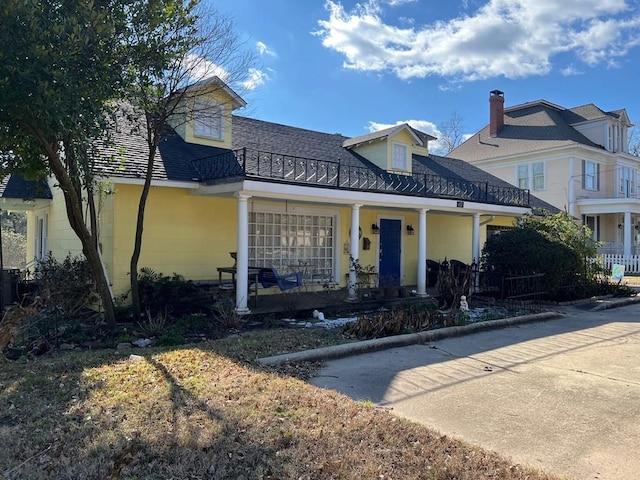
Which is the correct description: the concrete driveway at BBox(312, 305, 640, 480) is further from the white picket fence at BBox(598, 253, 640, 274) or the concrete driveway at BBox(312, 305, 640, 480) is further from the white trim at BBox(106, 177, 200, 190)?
the white picket fence at BBox(598, 253, 640, 274)

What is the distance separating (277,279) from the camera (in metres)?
10.2

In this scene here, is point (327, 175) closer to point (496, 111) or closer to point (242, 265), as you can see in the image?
point (242, 265)

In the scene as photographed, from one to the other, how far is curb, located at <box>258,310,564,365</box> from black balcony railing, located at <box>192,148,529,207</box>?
4.12 meters

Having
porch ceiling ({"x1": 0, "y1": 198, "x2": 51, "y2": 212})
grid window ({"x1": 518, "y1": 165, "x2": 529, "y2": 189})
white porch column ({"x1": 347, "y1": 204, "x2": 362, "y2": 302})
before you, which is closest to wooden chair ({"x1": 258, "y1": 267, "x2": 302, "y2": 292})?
white porch column ({"x1": 347, "y1": 204, "x2": 362, "y2": 302})

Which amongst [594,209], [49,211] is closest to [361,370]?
[49,211]

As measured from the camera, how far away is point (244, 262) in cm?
962

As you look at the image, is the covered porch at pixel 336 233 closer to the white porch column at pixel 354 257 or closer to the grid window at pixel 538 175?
the white porch column at pixel 354 257

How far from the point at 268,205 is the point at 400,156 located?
538 centimetres

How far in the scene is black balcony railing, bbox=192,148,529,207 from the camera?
34.7ft

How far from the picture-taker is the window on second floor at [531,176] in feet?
83.8

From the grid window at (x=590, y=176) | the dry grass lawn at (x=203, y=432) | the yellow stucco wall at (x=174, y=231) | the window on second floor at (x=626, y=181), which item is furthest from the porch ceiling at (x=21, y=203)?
the window on second floor at (x=626, y=181)

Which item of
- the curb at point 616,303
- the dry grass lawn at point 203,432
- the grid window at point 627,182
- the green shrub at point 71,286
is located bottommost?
the dry grass lawn at point 203,432

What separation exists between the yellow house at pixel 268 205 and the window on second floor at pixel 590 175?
1028 centimetres

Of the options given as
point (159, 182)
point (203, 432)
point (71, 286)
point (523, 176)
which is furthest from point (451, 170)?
point (203, 432)
